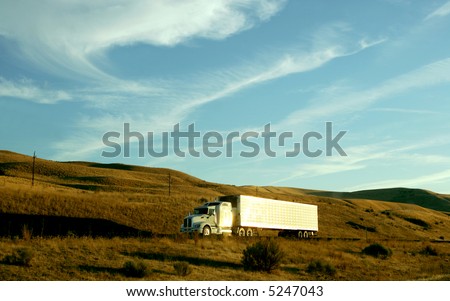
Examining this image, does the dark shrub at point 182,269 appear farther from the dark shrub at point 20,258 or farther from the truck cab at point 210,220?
the truck cab at point 210,220

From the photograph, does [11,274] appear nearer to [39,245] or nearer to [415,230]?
[39,245]

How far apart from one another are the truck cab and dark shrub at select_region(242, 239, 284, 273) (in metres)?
12.4

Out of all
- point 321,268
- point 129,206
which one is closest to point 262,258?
point 321,268

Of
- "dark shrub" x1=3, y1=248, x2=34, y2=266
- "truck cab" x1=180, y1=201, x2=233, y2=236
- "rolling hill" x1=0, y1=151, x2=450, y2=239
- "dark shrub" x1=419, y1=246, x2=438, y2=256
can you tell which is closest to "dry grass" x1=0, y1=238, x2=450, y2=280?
"dark shrub" x1=3, y1=248, x2=34, y2=266

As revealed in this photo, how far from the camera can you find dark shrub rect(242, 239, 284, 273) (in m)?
23.8

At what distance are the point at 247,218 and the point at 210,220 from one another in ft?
17.9

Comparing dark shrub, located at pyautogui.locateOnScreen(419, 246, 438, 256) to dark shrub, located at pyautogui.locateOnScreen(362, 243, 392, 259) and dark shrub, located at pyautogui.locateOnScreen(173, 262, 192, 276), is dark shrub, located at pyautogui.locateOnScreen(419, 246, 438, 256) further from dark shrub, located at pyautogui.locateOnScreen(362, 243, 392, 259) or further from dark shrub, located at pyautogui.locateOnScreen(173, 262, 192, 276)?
dark shrub, located at pyautogui.locateOnScreen(173, 262, 192, 276)

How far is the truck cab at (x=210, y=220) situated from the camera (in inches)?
1460

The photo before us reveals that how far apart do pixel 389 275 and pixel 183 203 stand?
139 ft

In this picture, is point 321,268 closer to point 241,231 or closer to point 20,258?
point 20,258

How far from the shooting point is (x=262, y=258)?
2394 centimetres

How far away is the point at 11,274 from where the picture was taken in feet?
58.1

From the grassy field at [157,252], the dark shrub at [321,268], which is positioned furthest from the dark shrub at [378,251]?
the dark shrub at [321,268]

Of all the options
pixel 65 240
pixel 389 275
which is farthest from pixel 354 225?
pixel 65 240
